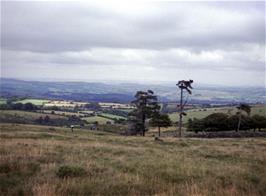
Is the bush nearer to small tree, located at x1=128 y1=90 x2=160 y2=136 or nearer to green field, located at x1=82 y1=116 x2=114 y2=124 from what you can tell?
small tree, located at x1=128 y1=90 x2=160 y2=136

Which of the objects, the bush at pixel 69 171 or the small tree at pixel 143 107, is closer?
the bush at pixel 69 171

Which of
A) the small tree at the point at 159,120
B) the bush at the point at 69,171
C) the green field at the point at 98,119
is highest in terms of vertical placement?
the bush at the point at 69,171

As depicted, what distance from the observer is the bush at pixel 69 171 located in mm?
11620

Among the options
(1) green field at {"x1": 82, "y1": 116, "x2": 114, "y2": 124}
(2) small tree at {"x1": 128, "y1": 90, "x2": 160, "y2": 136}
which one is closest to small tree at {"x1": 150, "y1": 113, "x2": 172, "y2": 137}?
(2) small tree at {"x1": 128, "y1": 90, "x2": 160, "y2": 136}

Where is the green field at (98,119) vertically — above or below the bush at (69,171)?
below

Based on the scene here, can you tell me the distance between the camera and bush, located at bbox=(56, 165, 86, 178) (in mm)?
11620

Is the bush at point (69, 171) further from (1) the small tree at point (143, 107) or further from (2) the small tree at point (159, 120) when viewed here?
(2) the small tree at point (159, 120)

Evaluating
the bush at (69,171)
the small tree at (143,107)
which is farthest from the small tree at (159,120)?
the bush at (69,171)

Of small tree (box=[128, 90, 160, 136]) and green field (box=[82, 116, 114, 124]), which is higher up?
small tree (box=[128, 90, 160, 136])

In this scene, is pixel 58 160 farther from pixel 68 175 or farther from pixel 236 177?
pixel 236 177

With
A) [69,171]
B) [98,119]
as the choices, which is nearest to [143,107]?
[69,171]

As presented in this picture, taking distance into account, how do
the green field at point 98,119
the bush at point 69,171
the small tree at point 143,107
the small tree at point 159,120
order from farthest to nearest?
1. the green field at point 98,119
2. the small tree at point 159,120
3. the small tree at point 143,107
4. the bush at point 69,171

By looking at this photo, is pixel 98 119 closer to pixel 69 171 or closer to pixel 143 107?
pixel 143 107

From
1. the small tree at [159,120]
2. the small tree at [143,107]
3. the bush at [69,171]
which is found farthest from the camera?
the small tree at [159,120]
